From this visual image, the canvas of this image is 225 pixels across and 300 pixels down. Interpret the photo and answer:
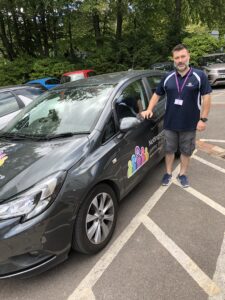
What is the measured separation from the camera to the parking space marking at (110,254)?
8.59 ft

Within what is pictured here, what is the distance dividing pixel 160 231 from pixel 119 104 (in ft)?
4.91

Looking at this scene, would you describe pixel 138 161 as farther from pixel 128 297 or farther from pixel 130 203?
pixel 128 297

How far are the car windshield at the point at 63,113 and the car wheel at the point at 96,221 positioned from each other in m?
0.70

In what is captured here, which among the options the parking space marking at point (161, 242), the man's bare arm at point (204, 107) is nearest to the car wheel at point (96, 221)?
the parking space marking at point (161, 242)

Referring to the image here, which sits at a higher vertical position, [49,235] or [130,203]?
[49,235]

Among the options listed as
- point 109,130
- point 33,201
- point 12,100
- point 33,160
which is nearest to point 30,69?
point 12,100

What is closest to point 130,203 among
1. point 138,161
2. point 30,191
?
point 138,161

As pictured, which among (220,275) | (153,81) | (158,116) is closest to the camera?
(220,275)

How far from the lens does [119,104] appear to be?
3662 mm

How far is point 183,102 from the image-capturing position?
3811mm

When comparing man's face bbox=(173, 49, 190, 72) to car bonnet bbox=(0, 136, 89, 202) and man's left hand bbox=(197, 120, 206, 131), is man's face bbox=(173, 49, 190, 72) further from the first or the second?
car bonnet bbox=(0, 136, 89, 202)

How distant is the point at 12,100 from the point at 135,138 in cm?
345

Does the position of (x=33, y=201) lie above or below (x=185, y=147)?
above

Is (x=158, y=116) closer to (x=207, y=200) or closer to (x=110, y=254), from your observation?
(x=207, y=200)
